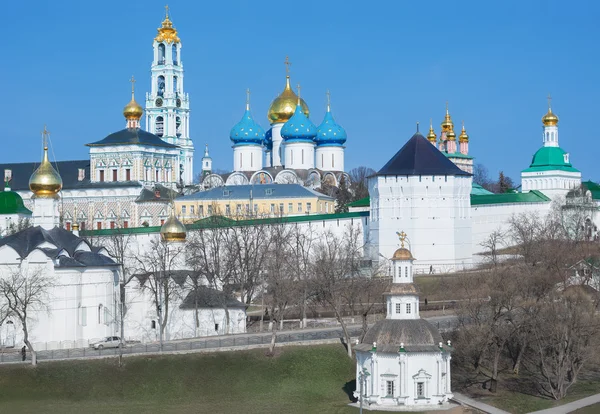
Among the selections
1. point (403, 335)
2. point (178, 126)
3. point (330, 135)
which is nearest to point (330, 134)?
point (330, 135)

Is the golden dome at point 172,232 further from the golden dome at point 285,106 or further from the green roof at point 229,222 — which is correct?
the golden dome at point 285,106

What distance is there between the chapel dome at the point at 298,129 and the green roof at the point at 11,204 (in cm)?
1564

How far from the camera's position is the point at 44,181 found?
5153 centimetres

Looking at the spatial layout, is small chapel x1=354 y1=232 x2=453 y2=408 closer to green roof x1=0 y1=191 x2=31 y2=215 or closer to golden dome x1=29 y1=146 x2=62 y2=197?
golden dome x1=29 y1=146 x2=62 y2=197

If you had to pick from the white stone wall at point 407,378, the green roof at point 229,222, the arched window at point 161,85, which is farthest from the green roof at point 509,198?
the white stone wall at point 407,378

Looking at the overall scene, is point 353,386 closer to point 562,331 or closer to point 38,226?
point 562,331

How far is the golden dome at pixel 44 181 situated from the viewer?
51.5 m

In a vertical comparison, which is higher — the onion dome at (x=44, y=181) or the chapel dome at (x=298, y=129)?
the chapel dome at (x=298, y=129)

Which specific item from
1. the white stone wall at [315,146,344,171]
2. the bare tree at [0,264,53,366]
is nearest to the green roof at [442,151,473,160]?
the white stone wall at [315,146,344,171]

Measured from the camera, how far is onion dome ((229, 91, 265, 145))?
88250 millimetres

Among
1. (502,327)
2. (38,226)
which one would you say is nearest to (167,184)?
(38,226)

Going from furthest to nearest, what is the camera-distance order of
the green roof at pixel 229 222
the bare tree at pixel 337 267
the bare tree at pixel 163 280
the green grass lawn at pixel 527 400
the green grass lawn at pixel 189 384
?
the green roof at pixel 229 222 → the bare tree at pixel 337 267 → the bare tree at pixel 163 280 → the green grass lawn at pixel 527 400 → the green grass lawn at pixel 189 384

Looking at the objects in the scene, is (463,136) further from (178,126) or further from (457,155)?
(178,126)

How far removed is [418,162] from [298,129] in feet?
70.0
